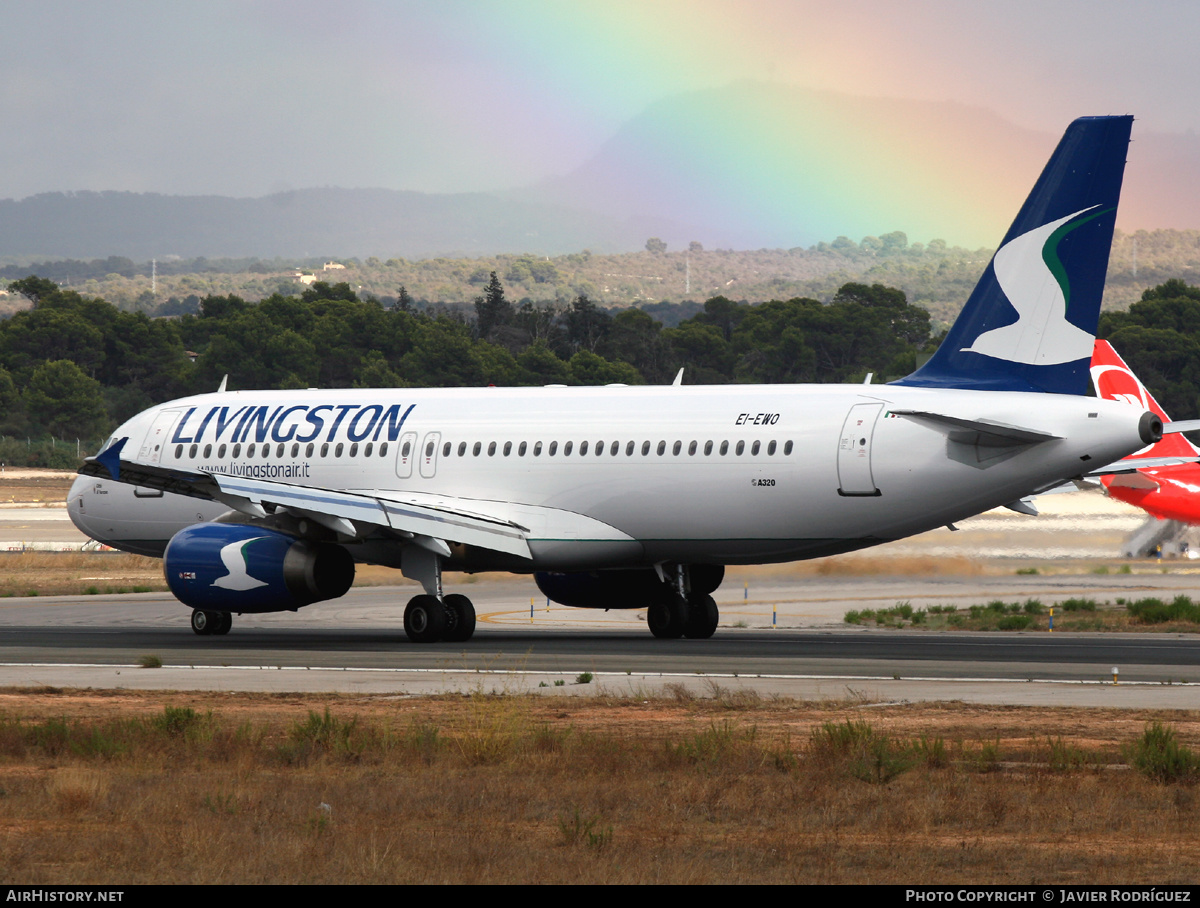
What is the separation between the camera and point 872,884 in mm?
10125

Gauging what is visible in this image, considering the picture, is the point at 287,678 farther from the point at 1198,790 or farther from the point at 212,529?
the point at 1198,790

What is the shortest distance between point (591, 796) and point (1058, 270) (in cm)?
1655

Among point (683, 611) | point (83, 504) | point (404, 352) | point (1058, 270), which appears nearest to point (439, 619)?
point (683, 611)

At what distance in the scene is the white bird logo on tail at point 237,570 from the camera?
2920 centimetres

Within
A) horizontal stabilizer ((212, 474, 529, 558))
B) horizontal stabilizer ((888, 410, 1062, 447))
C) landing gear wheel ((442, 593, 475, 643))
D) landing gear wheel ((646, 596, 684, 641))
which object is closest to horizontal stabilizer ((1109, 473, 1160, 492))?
landing gear wheel ((646, 596, 684, 641))

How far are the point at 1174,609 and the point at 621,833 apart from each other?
26157mm

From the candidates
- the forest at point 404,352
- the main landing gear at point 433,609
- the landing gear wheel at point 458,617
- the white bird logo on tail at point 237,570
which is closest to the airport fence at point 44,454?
the forest at point 404,352

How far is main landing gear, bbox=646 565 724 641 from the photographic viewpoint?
31.3 m

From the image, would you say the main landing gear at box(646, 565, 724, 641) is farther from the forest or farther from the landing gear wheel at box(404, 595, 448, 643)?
the forest

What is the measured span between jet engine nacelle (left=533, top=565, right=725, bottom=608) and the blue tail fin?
6.67 meters

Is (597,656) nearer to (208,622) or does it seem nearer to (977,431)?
(977,431)

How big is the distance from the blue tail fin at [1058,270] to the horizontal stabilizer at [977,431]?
119 cm

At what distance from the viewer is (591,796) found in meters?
13.4

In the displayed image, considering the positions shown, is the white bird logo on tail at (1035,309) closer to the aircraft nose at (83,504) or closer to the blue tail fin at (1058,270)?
the blue tail fin at (1058,270)
